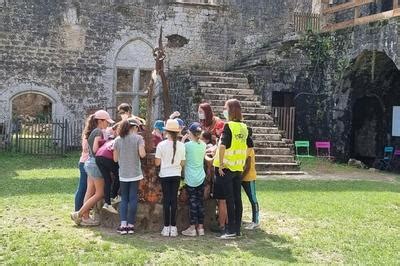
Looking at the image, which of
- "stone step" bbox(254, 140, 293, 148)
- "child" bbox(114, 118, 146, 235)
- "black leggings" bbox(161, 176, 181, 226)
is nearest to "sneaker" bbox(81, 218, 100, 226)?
"child" bbox(114, 118, 146, 235)

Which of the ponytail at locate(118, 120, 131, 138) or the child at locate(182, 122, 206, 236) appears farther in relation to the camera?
the child at locate(182, 122, 206, 236)

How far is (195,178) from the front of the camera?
273 inches

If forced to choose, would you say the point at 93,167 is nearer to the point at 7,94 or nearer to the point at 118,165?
the point at 118,165

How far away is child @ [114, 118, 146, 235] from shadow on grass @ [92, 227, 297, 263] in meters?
0.24

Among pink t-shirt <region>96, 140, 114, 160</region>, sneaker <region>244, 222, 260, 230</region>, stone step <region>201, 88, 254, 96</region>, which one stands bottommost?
sneaker <region>244, 222, 260, 230</region>

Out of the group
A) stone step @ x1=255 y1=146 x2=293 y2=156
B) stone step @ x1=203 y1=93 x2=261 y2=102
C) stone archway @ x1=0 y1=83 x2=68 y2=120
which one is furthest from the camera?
stone archway @ x1=0 y1=83 x2=68 y2=120

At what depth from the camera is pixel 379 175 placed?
1485 centimetres

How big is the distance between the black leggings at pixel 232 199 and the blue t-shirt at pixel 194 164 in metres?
0.32

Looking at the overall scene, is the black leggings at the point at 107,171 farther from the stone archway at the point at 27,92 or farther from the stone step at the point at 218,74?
the stone archway at the point at 27,92

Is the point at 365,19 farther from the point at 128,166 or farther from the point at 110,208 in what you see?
the point at 110,208

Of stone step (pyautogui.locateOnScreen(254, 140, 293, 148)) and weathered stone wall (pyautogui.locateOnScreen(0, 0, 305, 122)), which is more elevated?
weathered stone wall (pyautogui.locateOnScreen(0, 0, 305, 122))

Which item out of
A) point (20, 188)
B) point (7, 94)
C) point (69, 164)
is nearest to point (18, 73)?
point (7, 94)

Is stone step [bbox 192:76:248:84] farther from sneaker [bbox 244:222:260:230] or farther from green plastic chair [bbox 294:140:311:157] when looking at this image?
sneaker [bbox 244:222:260:230]

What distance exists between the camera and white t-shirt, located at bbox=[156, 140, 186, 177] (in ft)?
22.3
